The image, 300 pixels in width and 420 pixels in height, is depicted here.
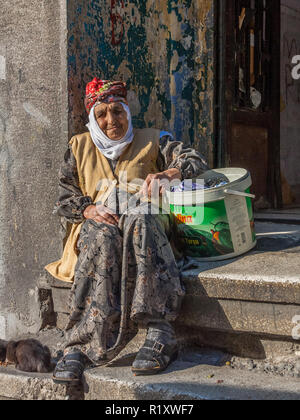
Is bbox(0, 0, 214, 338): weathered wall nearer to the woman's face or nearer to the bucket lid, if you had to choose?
the woman's face

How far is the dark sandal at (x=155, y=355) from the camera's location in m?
2.32

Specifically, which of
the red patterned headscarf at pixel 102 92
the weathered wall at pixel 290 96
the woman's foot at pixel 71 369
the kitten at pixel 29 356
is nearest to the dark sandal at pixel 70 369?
the woman's foot at pixel 71 369

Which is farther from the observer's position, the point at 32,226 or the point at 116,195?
Result: the point at 32,226

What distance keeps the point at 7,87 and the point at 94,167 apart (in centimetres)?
97

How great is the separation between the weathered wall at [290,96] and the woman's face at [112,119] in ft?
11.9

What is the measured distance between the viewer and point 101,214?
262 cm

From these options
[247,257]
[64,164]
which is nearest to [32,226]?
[64,164]

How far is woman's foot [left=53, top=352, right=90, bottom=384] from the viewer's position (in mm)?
2361

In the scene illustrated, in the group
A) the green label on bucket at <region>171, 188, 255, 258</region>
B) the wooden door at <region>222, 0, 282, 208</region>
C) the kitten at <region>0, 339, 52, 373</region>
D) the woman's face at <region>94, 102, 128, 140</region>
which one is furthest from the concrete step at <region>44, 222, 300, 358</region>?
the wooden door at <region>222, 0, 282, 208</region>

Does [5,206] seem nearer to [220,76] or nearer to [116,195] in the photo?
[116,195]

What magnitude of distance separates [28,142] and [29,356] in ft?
4.47

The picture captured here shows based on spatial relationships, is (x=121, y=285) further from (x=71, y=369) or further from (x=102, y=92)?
(x=102, y=92)

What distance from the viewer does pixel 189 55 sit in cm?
411
